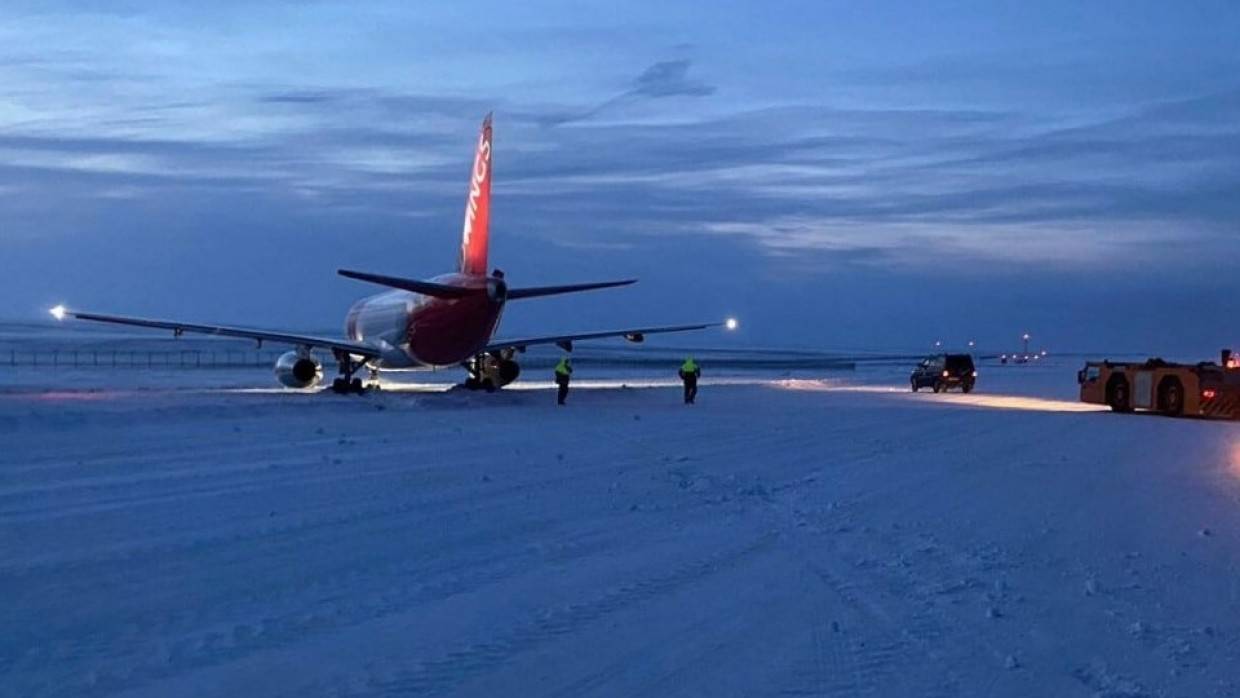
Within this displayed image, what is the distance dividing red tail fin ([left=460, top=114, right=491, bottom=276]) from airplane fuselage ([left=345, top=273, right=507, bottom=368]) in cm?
54

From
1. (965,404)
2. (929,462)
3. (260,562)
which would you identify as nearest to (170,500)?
(260,562)

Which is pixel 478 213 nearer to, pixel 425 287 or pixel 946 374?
pixel 425 287

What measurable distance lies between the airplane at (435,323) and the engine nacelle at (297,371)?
0.09 feet

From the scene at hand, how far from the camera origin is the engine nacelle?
39.4 m

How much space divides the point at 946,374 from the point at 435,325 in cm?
2191

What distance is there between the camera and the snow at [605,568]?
23.6 feet

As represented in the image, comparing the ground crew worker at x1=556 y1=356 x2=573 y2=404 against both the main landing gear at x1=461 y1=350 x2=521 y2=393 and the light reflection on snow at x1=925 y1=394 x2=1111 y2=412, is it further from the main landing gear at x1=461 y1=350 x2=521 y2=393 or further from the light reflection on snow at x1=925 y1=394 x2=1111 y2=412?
the light reflection on snow at x1=925 y1=394 x2=1111 y2=412

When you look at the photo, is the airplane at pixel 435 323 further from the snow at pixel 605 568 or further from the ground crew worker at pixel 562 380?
the snow at pixel 605 568

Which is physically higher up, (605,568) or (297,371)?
(297,371)

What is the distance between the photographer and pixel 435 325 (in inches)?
1433

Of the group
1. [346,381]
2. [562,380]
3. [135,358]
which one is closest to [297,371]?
[346,381]

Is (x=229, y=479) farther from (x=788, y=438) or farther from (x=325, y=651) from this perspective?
(x=788, y=438)

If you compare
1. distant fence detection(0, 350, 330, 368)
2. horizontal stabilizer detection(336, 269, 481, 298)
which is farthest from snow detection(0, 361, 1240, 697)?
distant fence detection(0, 350, 330, 368)

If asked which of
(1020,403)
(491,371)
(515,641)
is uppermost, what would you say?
(491,371)
